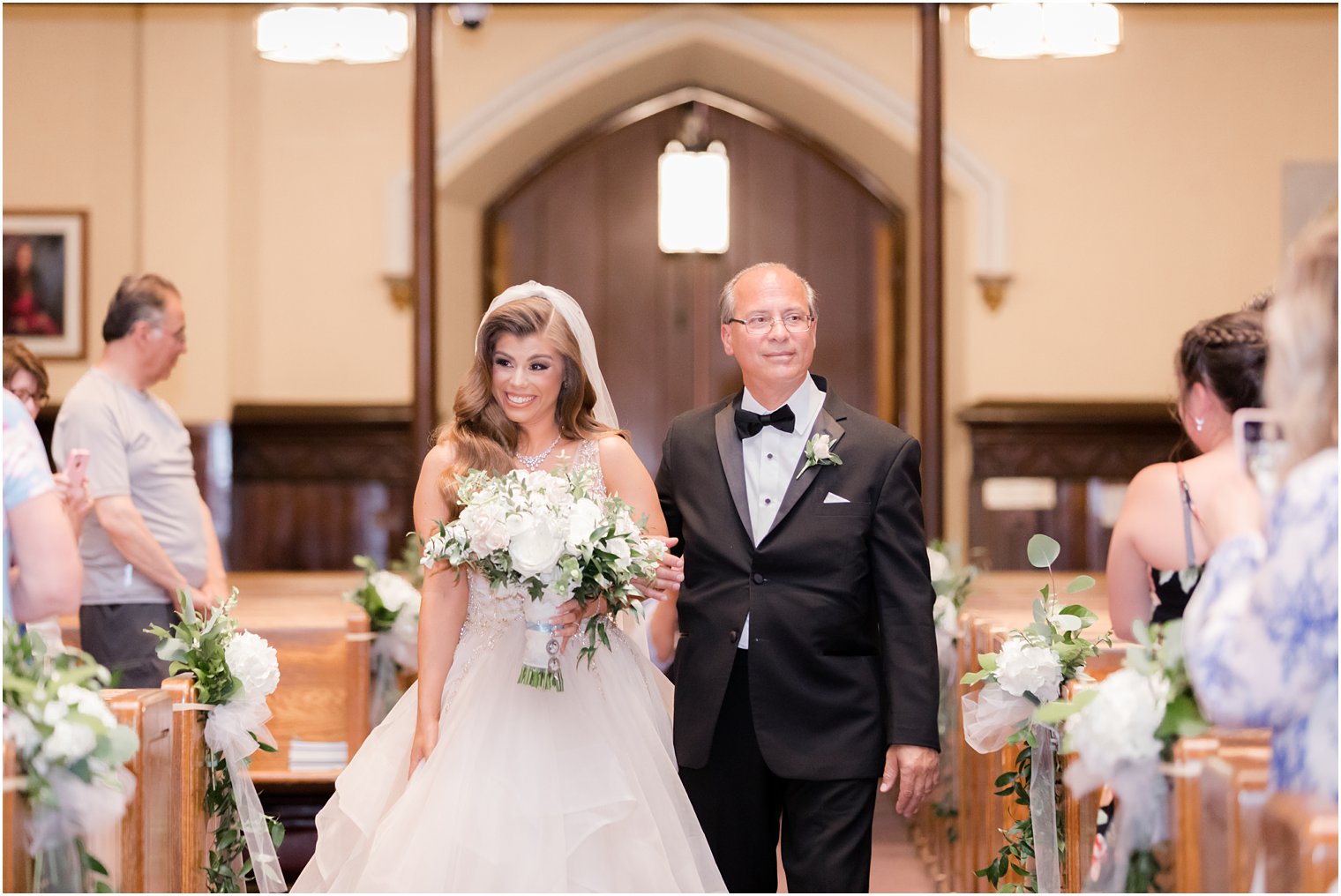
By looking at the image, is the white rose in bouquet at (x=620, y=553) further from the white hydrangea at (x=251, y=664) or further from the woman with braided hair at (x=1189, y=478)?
the woman with braided hair at (x=1189, y=478)

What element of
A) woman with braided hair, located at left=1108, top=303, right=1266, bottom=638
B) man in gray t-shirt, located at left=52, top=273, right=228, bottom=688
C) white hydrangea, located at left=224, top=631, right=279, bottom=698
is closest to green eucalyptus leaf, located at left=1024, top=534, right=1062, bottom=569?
woman with braided hair, located at left=1108, top=303, right=1266, bottom=638

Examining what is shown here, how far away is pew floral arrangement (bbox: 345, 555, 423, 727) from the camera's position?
15.8 feet

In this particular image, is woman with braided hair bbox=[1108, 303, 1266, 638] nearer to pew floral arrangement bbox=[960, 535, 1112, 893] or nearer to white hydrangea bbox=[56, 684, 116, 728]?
pew floral arrangement bbox=[960, 535, 1112, 893]

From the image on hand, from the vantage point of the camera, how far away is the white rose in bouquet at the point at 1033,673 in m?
3.07

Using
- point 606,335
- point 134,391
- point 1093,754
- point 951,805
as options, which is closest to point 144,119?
point 606,335

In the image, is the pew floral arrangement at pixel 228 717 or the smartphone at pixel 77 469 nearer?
the pew floral arrangement at pixel 228 717

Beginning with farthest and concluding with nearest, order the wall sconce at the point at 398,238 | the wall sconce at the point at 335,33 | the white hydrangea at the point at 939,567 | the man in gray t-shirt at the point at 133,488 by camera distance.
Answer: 1. the wall sconce at the point at 398,238
2. the wall sconce at the point at 335,33
3. the white hydrangea at the point at 939,567
4. the man in gray t-shirt at the point at 133,488

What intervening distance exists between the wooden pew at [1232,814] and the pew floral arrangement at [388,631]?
309cm

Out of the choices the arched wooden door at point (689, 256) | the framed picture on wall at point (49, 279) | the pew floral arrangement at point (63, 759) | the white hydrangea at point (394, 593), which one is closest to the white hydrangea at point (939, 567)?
the white hydrangea at point (394, 593)

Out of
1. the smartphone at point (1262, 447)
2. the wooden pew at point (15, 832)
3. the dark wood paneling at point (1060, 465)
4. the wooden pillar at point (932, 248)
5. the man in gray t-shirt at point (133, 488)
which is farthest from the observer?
the dark wood paneling at point (1060, 465)

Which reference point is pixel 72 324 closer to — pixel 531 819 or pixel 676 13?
pixel 676 13

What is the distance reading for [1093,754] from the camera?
228cm

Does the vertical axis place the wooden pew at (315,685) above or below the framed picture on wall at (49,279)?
below

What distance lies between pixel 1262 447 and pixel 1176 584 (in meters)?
0.95
